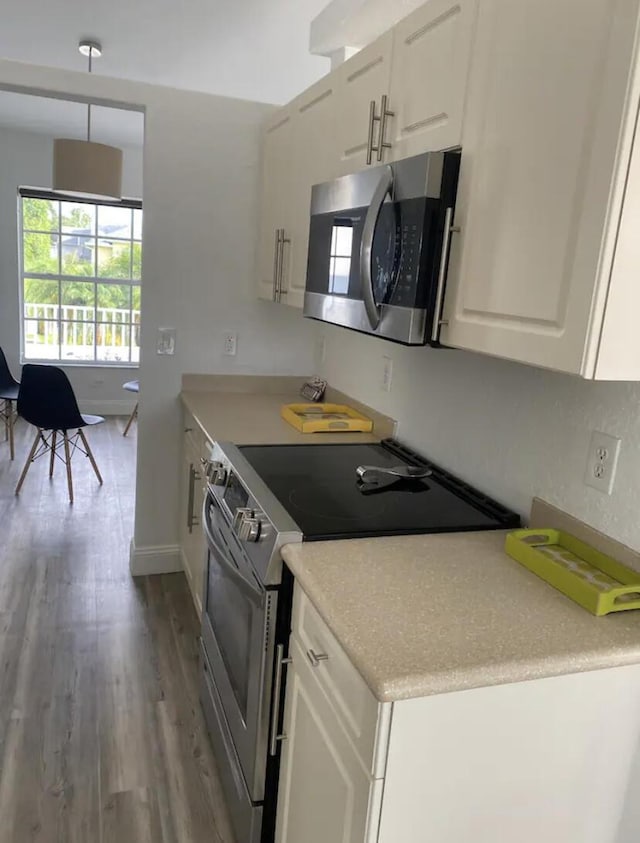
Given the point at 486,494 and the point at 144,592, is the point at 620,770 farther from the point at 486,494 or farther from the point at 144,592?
the point at 144,592

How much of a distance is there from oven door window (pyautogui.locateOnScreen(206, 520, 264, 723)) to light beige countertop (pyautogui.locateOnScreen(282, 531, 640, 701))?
27 centimetres

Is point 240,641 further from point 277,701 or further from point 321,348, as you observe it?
point 321,348

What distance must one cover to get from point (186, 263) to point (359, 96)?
123 cm

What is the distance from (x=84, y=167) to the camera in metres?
3.71

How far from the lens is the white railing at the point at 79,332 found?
6.39 m

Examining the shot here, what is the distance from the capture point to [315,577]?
1270 mm

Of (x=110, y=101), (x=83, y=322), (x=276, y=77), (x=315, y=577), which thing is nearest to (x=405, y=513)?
(x=315, y=577)

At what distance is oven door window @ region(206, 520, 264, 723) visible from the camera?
1567mm

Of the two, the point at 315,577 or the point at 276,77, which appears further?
the point at 276,77

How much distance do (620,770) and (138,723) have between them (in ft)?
4.89

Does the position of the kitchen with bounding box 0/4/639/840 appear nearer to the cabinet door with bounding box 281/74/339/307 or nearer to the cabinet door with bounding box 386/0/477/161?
the cabinet door with bounding box 281/74/339/307

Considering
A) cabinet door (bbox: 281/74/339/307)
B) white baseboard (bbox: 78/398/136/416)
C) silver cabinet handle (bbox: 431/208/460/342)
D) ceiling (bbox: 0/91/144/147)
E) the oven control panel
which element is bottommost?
white baseboard (bbox: 78/398/136/416)

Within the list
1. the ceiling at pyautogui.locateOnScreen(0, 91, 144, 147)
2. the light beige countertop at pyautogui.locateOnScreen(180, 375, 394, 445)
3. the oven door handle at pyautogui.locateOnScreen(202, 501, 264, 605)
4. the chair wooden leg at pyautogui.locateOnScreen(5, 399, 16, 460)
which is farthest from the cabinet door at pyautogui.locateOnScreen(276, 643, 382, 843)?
the ceiling at pyautogui.locateOnScreen(0, 91, 144, 147)

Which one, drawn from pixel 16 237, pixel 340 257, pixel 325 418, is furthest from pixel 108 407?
pixel 340 257
